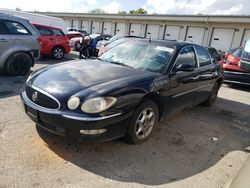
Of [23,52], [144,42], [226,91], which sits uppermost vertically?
[144,42]

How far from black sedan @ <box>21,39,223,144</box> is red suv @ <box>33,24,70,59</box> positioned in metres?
7.35

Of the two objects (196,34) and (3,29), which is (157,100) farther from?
(196,34)

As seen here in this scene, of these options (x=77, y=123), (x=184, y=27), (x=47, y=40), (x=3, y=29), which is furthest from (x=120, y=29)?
(x=77, y=123)

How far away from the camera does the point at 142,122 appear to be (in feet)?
12.3

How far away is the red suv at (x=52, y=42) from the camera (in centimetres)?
1136

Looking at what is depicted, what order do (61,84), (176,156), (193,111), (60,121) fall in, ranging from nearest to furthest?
(60,121), (61,84), (176,156), (193,111)

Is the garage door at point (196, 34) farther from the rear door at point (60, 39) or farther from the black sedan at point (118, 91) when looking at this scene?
the black sedan at point (118, 91)

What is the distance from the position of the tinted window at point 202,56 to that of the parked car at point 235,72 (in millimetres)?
3353

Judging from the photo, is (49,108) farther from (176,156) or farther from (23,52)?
(23,52)

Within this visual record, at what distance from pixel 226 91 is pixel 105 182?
6.94m

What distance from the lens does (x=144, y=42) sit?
4.83m

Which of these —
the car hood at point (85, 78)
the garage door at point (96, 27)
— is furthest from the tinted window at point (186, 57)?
the garage door at point (96, 27)

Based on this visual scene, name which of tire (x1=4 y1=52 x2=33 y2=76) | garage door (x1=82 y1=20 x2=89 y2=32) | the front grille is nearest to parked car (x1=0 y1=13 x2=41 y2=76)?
tire (x1=4 y1=52 x2=33 y2=76)

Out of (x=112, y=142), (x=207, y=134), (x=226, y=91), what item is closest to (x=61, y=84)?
(x=112, y=142)
